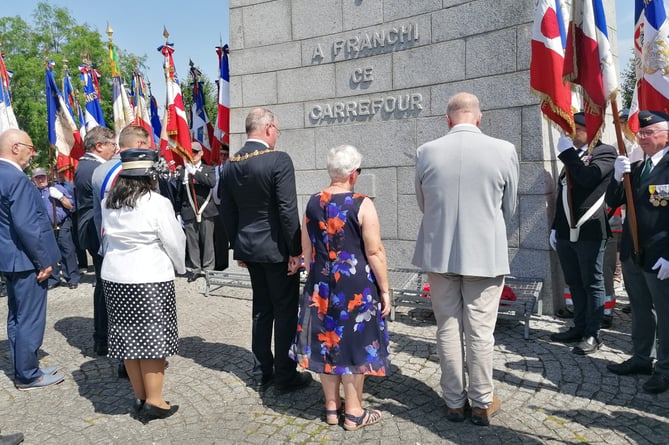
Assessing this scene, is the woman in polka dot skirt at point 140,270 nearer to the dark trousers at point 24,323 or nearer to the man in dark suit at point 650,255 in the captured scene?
the dark trousers at point 24,323

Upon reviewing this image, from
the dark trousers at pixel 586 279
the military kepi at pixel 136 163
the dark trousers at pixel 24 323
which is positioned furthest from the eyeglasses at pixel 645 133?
the dark trousers at pixel 24 323

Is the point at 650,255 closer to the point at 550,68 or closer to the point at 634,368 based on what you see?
the point at 634,368

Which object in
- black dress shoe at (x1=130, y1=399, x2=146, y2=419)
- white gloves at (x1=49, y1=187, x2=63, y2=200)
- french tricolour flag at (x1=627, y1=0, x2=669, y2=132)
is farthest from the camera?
white gloves at (x1=49, y1=187, x2=63, y2=200)

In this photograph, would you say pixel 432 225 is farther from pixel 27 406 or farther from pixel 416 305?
pixel 27 406

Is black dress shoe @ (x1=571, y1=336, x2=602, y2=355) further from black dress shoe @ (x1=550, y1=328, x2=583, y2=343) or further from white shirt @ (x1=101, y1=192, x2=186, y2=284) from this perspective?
white shirt @ (x1=101, y1=192, x2=186, y2=284)

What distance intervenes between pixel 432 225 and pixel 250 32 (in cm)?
557

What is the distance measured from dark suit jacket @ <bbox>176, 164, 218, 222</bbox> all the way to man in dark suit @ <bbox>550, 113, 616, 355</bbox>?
5.59 meters

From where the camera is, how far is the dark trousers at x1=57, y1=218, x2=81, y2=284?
325 inches

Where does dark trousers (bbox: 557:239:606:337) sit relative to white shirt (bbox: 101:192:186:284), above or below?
below

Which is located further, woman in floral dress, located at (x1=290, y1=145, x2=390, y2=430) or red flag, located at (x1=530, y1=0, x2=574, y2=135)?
red flag, located at (x1=530, y1=0, x2=574, y2=135)

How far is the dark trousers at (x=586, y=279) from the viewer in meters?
4.45

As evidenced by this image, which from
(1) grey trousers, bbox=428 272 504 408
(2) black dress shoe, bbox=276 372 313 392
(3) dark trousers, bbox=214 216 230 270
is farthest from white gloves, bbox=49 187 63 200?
(1) grey trousers, bbox=428 272 504 408

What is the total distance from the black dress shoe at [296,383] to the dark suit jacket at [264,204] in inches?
37.3

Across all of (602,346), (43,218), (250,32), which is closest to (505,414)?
(602,346)
